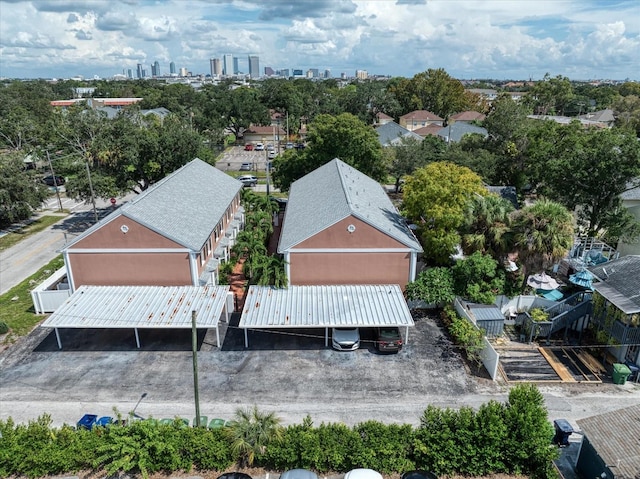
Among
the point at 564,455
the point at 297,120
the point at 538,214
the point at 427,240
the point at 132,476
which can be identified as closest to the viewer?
the point at 132,476

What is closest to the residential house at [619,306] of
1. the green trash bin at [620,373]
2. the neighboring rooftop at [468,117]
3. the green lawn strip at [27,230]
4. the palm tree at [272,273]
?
the green trash bin at [620,373]

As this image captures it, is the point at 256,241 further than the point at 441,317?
Yes

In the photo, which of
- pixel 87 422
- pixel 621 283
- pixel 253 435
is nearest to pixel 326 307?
pixel 253 435

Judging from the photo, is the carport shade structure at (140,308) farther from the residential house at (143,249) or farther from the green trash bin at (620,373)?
the green trash bin at (620,373)

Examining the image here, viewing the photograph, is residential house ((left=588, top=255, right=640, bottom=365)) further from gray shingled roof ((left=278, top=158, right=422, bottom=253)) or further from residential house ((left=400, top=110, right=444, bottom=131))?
residential house ((left=400, top=110, right=444, bottom=131))

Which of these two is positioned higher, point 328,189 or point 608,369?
point 328,189

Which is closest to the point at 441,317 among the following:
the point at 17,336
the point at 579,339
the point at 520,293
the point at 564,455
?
the point at 520,293

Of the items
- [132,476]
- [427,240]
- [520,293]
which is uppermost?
[427,240]

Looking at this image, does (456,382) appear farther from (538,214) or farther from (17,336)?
(17,336)
